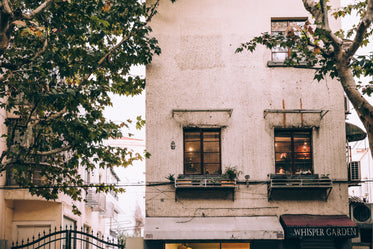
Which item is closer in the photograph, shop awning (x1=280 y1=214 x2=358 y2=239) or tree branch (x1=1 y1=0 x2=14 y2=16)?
tree branch (x1=1 y1=0 x2=14 y2=16)

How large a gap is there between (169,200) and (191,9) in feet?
22.3

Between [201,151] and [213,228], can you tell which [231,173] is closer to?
[201,151]

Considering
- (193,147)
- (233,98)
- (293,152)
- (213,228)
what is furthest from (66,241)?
(293,152)

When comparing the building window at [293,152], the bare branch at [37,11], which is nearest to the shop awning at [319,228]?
the building window at [293,152]

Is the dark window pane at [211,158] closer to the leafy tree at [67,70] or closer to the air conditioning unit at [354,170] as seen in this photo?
the leafy tree at [67,70]

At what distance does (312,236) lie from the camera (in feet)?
53.6

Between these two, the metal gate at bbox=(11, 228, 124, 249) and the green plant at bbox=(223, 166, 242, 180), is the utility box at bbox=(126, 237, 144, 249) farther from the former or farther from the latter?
the green plant at bbox=(223, 166, 242, 180)

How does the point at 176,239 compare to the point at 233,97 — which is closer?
the point at 176,239

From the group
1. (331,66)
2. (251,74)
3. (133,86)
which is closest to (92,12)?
(133,86)

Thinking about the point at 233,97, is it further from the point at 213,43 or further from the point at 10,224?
the point at 10,224

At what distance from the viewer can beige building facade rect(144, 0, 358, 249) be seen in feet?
55.7

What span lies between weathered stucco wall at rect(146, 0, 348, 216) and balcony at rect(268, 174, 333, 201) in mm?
199

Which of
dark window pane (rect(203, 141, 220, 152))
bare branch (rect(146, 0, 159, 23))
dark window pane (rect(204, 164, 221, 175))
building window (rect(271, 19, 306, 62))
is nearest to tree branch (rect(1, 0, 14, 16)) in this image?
bare branch (rect(146, 0, 159, 23))

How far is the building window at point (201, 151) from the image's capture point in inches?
694
